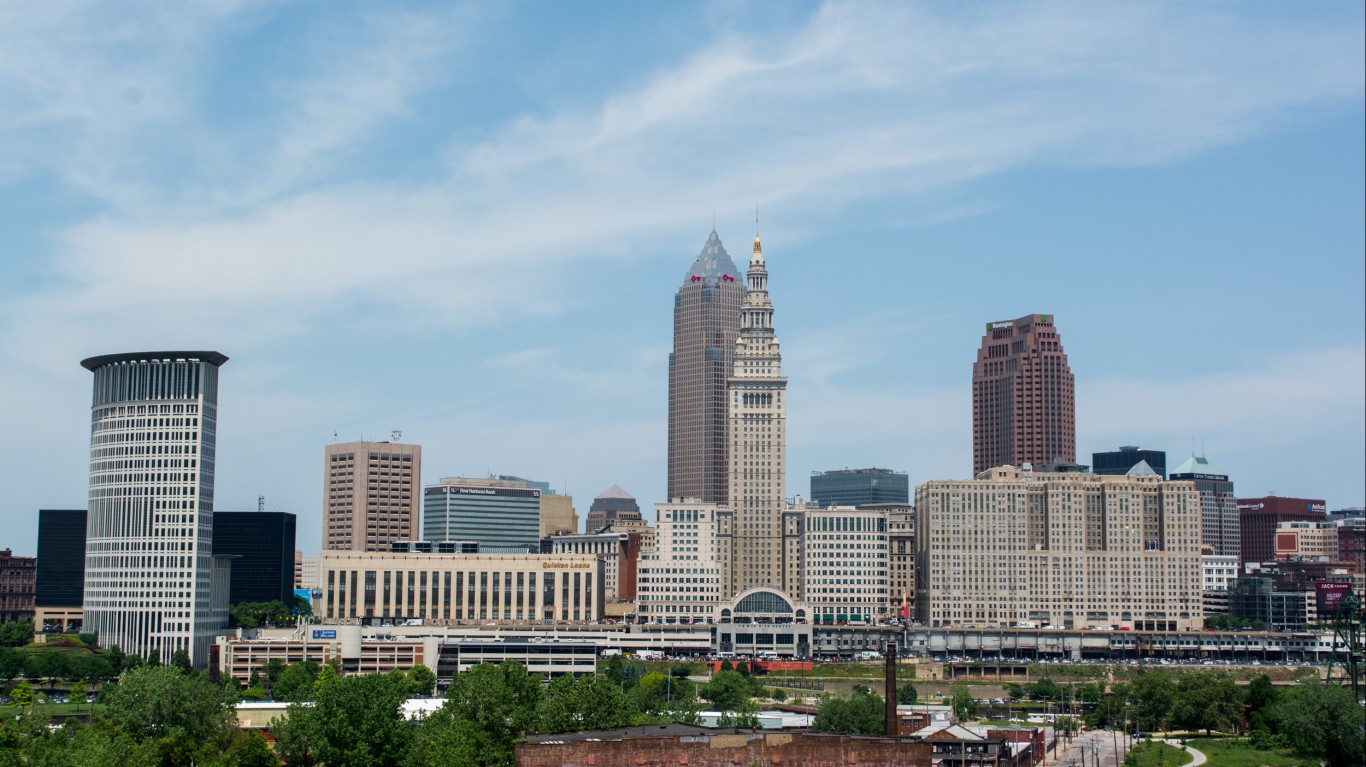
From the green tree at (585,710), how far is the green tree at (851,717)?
105ft

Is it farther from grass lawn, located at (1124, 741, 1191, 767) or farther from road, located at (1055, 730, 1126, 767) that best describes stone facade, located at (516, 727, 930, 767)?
road, located at (1055, 730, 1126, 767)

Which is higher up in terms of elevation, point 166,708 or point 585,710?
point 585,710

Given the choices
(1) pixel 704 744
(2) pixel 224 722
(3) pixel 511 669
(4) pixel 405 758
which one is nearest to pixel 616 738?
(1) pixel 704 744

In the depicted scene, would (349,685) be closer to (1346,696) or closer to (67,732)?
(67,732)

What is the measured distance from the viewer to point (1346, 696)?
594 feet

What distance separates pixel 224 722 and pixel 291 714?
16924mm

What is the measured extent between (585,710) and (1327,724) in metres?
74.3

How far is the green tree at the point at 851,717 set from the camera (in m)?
183

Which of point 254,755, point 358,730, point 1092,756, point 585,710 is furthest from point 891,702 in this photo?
point 254,755

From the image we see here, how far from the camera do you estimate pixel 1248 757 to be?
188 m

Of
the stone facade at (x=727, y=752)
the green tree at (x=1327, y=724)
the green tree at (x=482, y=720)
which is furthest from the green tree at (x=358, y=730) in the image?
the green tree at (x=1327, y=724)

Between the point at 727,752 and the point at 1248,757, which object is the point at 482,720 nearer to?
the point at 727,752

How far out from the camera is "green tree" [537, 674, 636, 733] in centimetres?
15038

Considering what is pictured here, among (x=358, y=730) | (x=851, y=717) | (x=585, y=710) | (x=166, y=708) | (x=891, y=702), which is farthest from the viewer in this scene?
(x=851, y=717)
